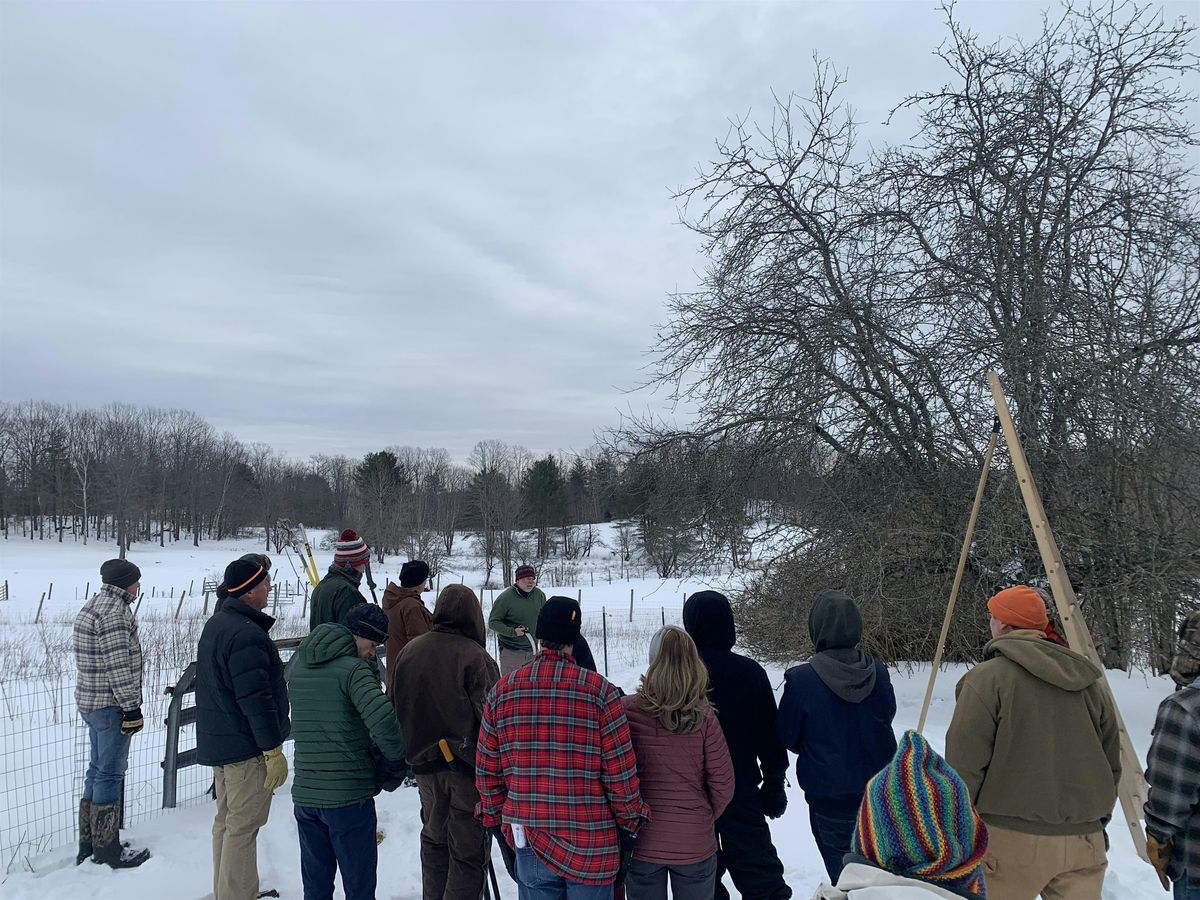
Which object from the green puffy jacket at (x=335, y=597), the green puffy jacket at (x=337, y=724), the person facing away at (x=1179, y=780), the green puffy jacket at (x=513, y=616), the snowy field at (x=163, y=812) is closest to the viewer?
the person facing away at (x=1179, y=780)

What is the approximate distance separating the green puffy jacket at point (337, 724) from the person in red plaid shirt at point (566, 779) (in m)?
0.89

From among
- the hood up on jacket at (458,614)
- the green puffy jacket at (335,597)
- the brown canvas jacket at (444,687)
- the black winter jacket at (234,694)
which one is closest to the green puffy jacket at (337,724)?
the brown canvas jacket at (444,687)

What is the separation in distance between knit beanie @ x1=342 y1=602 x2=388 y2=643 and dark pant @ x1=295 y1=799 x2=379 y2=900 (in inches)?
32.6

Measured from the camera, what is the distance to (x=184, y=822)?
521 centimetres

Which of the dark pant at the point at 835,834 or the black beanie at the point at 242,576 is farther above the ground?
the black beanie at the point at 242,576

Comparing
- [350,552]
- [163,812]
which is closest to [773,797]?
[350,552]

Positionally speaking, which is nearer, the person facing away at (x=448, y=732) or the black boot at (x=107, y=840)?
the person facing away at (x=448, y=732)

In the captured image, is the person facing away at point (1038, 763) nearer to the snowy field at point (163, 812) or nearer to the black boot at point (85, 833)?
the snowy field at point (163, 812)

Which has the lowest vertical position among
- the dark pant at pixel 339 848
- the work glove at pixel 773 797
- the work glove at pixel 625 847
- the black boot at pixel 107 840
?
the black boot at pixel 107 840

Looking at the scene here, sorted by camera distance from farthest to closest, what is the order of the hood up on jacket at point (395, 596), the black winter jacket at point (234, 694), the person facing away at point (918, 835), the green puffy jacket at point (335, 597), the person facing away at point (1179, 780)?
1. the hood up on jacket at point (395, 596)
2. the green puffy jacket at point (335, 597)
3. the black winter jacket at point (234, 694)
4. the person facing away at point (1179, 780)
5. the person facing away at point (918, 835)

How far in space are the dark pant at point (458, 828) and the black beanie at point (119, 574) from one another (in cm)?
247

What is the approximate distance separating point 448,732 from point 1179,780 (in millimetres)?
3135

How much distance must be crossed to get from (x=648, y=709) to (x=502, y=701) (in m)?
0.60

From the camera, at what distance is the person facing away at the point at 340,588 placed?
17.1 ft
